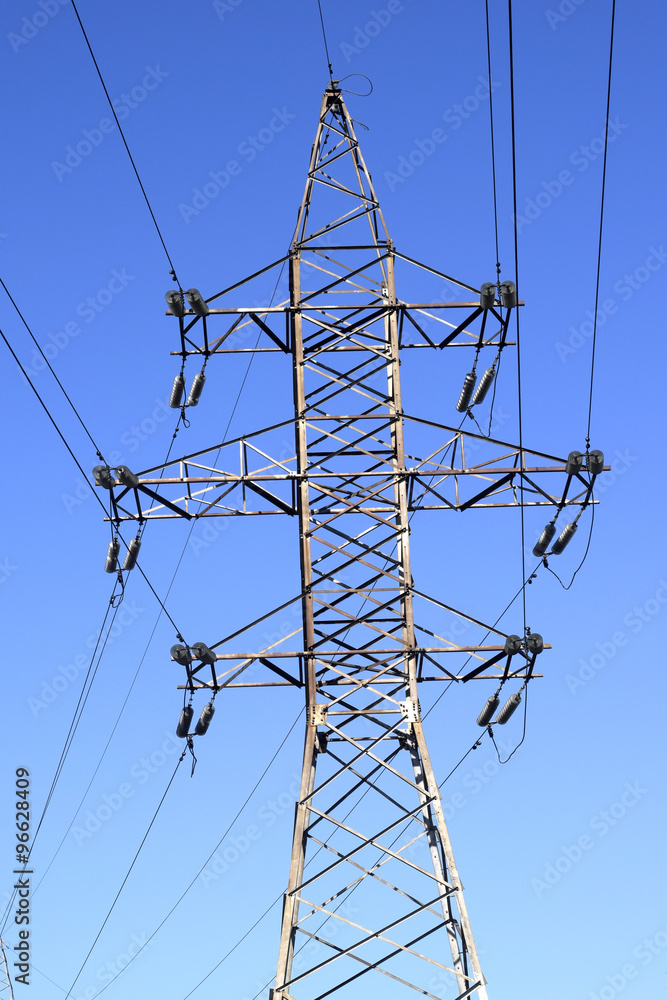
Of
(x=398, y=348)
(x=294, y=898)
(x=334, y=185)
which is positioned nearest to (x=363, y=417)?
(x=398, y=348)

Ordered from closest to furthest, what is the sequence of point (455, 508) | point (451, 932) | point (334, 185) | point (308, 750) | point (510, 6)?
point (510, 6) < point (451, 932) < point (308, 750) < point (455, 508) < point (334, 185)

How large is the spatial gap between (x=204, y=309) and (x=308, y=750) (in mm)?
6952

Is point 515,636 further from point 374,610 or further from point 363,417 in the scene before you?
point 363,417

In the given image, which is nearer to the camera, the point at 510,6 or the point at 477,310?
the point at 510,6

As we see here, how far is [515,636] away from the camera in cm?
2100

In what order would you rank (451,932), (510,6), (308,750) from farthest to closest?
(308,750) < (451,932) < (510,6)

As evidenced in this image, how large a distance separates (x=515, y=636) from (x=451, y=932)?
442 centimetres

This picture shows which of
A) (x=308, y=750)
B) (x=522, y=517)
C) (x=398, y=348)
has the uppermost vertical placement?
Result: (x=398, y=348)

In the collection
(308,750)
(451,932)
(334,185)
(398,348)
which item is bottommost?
(451,932)

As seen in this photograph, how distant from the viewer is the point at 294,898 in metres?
19.0

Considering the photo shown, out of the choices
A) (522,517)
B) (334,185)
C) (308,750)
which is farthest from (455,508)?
(334,185)

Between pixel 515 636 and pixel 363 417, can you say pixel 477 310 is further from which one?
pixel 515 636

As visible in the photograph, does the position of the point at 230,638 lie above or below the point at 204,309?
below

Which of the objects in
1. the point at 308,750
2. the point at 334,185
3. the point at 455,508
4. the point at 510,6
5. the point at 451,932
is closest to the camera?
the point at 510,6
